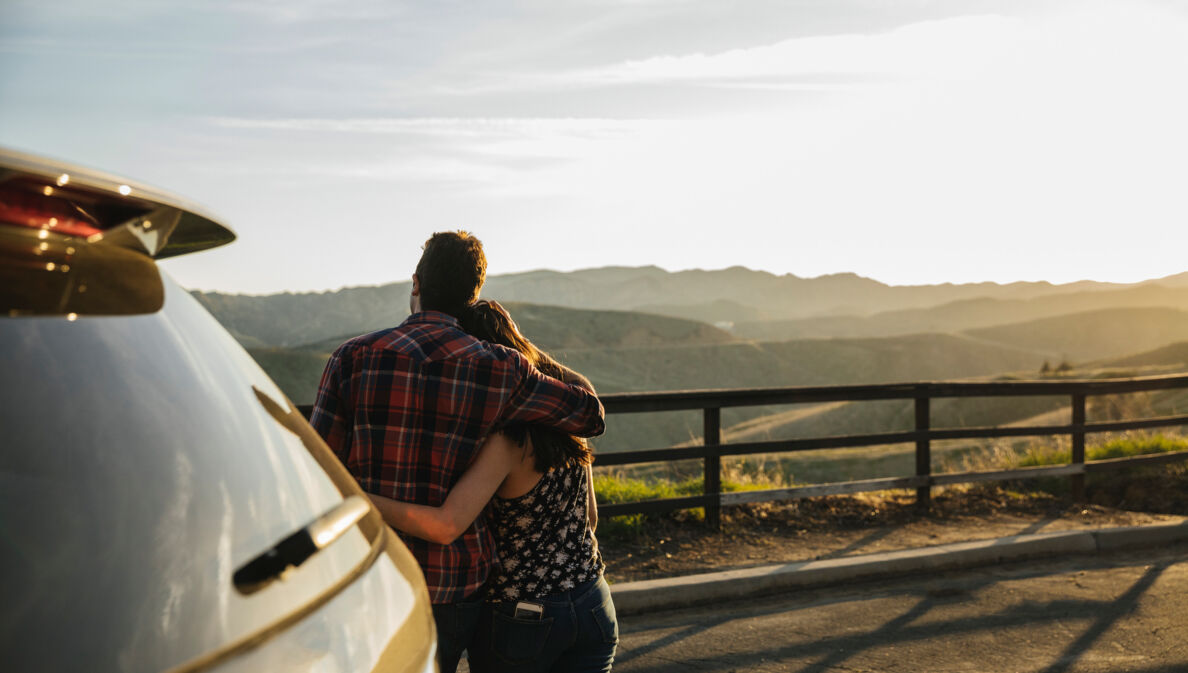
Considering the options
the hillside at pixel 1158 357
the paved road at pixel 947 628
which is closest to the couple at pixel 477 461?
the paved road at pixel 947 628

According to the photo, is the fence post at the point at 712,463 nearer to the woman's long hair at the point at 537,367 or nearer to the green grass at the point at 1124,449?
the woman's long hair at the point at 537,367

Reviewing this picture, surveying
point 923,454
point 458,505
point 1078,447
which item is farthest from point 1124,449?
point 458,505

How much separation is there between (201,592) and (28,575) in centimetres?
18

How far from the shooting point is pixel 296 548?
1.29 m

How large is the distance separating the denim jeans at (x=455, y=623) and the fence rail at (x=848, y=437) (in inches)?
152

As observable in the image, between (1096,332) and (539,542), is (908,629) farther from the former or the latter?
(1096,332)

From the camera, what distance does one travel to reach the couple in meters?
2.29

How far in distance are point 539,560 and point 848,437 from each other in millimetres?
6410

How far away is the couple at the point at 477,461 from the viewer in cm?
229

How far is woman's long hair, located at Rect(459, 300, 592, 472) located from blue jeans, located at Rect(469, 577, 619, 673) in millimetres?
376

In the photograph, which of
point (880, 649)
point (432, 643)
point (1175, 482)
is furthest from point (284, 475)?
point (1175, 482)

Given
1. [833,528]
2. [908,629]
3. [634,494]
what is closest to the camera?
[908,629]

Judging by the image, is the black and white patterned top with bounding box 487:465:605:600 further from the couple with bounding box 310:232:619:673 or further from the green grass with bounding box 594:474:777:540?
the green grass with bounding box 594:474:777:540

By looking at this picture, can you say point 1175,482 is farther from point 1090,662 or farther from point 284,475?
point 284,475
